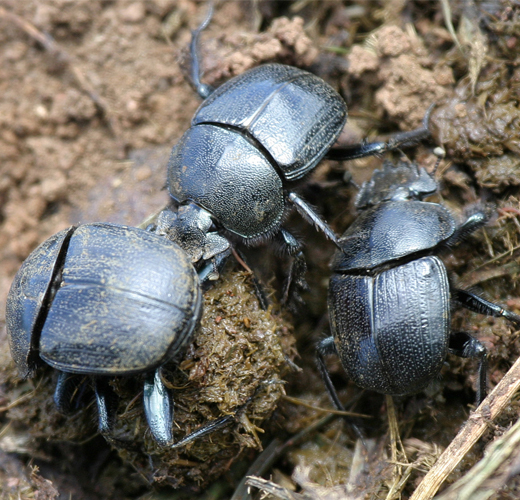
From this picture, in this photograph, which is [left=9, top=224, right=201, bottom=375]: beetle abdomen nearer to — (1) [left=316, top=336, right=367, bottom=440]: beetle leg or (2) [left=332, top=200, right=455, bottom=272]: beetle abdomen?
(1) [left=316, top=336, right=367, bottom=440]: beetle leg

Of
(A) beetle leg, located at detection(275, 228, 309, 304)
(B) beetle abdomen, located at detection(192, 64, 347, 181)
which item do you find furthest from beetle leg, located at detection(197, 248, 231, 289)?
(B) beetle abdomen, located at detection(192, 64, 347, 181)

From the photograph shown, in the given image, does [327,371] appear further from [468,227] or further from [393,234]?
[468,227]

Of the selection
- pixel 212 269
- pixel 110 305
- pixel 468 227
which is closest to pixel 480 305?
pixel 468 227

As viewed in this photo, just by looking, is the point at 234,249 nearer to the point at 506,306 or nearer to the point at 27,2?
the point at 506,306

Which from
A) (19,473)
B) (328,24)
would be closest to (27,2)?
(328,24)

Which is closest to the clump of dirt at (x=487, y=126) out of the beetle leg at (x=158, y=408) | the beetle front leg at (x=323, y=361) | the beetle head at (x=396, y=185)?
the beetle head at (x=396, y=185)
